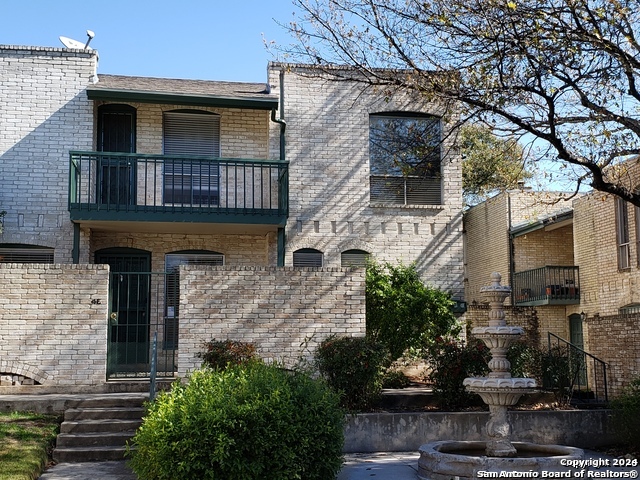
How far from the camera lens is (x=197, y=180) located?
1805cm

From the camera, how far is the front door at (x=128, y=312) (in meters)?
13.9

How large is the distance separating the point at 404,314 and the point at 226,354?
4.76 meters

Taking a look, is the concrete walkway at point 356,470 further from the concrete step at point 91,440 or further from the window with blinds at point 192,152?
the window with blinds at point 192,152

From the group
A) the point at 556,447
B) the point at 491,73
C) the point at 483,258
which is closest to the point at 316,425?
the point at 556,447

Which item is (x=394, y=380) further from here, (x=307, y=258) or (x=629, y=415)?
(x=629, y=415)

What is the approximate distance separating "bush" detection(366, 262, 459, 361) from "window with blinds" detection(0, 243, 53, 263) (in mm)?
7102

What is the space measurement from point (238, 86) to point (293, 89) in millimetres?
1961

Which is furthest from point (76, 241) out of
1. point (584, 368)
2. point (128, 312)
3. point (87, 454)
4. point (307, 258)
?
point (584, 368)

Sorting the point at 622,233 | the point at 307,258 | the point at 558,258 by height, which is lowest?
the point at 307,258

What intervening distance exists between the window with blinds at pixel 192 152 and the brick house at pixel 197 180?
0.03m

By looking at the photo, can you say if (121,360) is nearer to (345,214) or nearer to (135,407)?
(135,407)

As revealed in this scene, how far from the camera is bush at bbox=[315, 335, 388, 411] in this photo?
12.3m

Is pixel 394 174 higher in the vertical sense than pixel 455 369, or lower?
higher

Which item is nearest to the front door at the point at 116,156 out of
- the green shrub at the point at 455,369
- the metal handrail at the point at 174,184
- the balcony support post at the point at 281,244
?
the metal handrail at the point at 174,184
